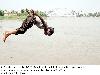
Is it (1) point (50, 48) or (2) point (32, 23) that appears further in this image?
(1) point (50, 48)

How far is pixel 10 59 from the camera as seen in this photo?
3.23 meters

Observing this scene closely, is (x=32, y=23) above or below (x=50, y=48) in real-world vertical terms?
above

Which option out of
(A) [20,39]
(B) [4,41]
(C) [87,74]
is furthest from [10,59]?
(C) [87,74]

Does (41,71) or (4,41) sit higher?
(4,41)

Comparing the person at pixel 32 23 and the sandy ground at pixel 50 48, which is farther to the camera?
the sandy ground at pixel 50 48

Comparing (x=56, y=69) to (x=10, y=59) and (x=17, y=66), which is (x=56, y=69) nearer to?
(x=17, y=66)

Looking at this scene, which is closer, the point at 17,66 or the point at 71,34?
the point at 17,66

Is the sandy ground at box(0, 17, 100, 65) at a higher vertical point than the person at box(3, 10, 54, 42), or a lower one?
lower

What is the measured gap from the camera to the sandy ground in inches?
127

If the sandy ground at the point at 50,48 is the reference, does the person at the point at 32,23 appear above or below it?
above

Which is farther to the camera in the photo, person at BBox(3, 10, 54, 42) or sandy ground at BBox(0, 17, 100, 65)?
sandy ground at BBox(0, 17, 100, 65)

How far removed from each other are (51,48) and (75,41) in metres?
0.41

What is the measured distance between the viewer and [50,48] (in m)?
3.54

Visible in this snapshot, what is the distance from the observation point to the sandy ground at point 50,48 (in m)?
3.23
